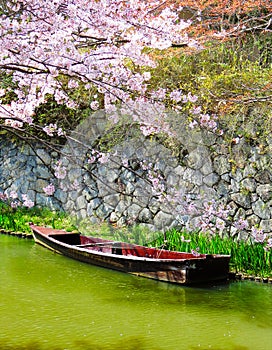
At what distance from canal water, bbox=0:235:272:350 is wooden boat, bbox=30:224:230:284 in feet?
0.35

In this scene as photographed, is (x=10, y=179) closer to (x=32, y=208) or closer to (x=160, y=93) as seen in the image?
(x=32, y=208)

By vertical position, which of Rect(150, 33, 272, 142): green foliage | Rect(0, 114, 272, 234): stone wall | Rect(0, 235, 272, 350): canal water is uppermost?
Rect(150, 33, 272, 142): green foliage

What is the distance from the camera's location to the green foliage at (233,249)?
19.3 ft

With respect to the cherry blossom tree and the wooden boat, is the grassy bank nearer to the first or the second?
the wooden boat

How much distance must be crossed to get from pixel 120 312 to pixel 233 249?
1970 mm

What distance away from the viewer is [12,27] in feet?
10.6

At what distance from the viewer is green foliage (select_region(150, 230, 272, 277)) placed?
5.89m

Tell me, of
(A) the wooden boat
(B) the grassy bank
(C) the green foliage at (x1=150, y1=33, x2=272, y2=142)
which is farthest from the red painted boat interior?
(C) the green foliage at (x1=150, y1=33, x2=272, y2=142)

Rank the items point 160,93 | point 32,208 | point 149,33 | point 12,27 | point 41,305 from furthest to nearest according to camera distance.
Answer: point 32,208 → point 160,93 → point 41,305 → point 149,33 → point 12,27

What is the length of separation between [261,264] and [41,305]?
8.23 ft

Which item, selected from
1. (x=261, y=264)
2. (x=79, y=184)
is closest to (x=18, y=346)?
(x=261, y=264)

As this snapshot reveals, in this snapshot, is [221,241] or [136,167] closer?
[221,241]

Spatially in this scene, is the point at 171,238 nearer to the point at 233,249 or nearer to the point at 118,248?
the point at 118,248

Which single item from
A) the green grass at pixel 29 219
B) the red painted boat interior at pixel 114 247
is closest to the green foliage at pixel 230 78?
the red painted boat interior at pixel 114 247
